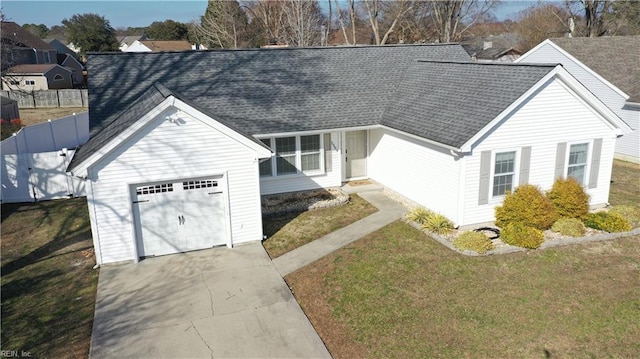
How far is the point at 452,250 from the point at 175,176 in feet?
26.7

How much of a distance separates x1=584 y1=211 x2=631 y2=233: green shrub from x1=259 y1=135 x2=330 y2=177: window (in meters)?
9.57

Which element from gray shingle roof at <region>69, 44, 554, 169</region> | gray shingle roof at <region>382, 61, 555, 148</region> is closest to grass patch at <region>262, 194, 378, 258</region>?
gray shingle roof at <region>69, 44, 554, 169</region>

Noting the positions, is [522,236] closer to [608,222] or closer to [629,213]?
[608,222]

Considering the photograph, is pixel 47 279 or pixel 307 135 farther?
pixel 307 135

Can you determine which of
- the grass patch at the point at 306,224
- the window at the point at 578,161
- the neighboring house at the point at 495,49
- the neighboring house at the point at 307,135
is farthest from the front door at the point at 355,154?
the neighboring house at the point at 495,49

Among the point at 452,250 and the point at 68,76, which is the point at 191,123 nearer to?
the point at 452,250

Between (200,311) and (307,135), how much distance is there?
29.9 feet

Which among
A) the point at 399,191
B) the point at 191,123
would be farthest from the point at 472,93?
the point at 191,123

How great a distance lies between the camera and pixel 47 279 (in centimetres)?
1252

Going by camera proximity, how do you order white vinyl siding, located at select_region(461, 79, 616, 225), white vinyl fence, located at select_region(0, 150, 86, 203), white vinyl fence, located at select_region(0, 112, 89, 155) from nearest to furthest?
white vinyl siding, located at select_region(461, 79, 616, 225), white vinyl fence, located at select_region(0, 150, 86, 203), white vinyl fence, located at select_region(0, 112, 89, 155)

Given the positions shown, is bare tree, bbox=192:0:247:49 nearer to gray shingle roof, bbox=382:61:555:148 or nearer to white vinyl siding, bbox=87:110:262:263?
gray shingle roof, bbox=382:61:555:148

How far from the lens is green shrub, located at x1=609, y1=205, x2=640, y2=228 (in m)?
15.4

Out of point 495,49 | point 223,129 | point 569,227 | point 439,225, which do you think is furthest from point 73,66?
point 569,227

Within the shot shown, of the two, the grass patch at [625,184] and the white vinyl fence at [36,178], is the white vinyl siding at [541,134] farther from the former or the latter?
the white vinyl fence at [36,178]
